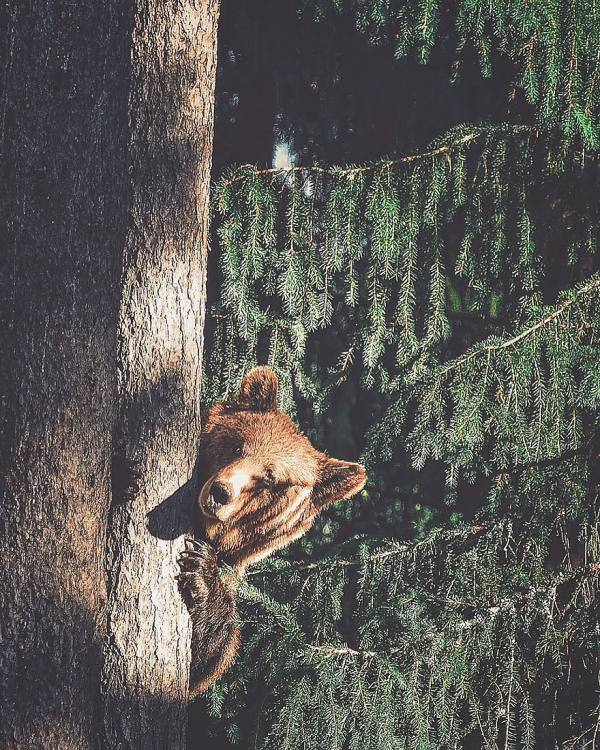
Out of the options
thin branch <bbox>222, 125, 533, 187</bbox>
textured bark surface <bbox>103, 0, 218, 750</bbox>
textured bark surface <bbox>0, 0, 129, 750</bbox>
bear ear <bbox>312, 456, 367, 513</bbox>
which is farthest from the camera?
thin branch <bbox>222, 125, 533, 187</bbox>

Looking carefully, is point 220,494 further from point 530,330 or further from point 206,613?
point 530,330

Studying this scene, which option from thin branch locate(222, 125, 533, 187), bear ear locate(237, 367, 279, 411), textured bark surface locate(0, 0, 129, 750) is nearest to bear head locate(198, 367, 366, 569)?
bear ear locate(237, 367, 279, 411)

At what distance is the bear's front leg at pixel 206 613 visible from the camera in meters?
2.43

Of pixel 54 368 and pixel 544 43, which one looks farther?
pixel 544 43

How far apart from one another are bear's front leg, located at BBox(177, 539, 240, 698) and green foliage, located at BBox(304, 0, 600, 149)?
81.3 inches

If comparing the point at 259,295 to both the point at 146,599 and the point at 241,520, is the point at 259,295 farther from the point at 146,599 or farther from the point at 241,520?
the point at 146,599

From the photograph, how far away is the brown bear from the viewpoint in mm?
2621

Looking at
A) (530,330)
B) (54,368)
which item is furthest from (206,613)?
(530,330)

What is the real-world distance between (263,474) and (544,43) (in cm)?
195

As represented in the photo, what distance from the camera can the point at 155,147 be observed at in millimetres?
2316

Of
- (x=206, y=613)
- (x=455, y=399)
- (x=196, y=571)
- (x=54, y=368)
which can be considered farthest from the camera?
(x=455, y=399)

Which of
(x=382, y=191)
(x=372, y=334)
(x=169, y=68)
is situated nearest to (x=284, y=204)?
(x=382, y=191)

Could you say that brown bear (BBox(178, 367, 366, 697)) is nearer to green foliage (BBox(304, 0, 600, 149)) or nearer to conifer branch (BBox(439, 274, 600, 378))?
conifer branch (BBox(439, 274, 600, 378))

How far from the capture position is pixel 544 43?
2.96 metres
